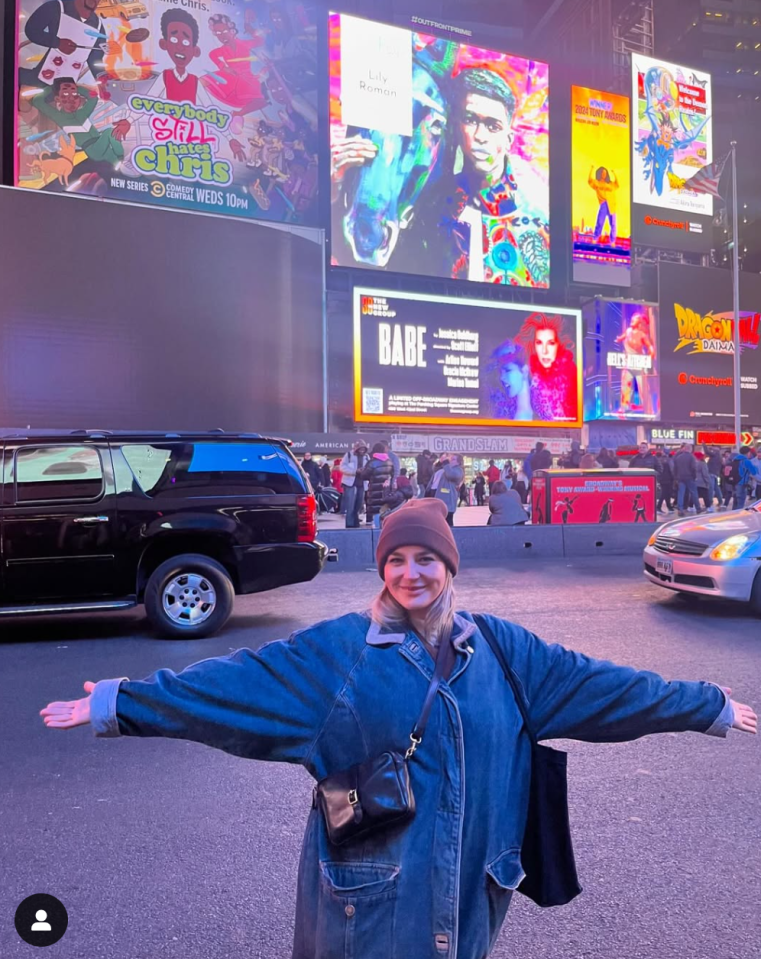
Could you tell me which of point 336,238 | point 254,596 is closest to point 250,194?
point 336,238

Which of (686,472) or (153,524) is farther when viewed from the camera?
(686,472)

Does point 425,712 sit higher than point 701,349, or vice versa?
point 701,349

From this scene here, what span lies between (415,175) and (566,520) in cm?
2487

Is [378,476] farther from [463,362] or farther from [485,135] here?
[485,135]

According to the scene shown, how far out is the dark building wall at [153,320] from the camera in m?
26.8

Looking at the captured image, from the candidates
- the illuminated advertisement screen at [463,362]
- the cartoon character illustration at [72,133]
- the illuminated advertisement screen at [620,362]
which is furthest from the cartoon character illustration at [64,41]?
the illuminated advertisement screen at [620,362]

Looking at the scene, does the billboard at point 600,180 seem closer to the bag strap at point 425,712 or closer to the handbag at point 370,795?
the bag strap at point 425,712

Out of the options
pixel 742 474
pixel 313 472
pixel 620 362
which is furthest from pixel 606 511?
pixel 620 362

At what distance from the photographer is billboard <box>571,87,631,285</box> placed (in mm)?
42812

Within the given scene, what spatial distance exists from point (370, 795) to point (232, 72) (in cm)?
3683

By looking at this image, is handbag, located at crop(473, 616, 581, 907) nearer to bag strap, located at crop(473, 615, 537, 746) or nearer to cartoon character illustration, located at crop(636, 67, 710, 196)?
bag strap, located at crop(473, 615, 537, 746)

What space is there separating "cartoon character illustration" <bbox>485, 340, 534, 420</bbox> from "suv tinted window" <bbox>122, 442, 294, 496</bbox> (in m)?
30.1

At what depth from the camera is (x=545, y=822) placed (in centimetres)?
181

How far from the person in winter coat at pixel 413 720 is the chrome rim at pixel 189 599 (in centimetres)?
579
